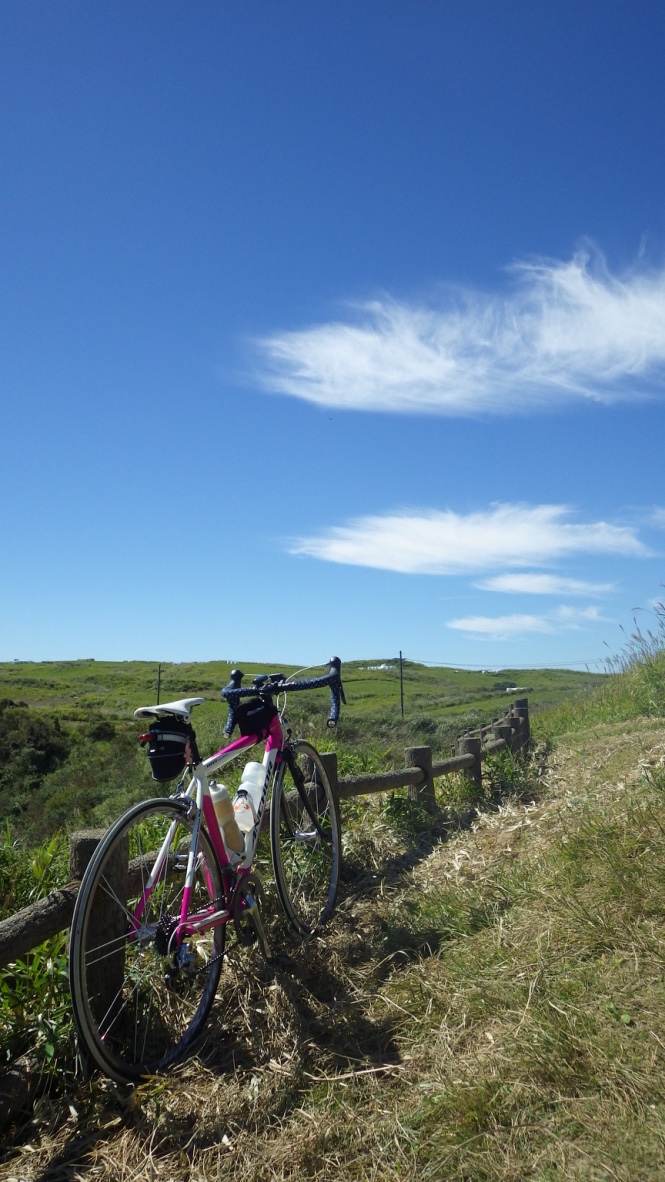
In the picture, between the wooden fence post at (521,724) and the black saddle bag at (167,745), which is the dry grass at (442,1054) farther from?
the wooden fence post at (521,724)

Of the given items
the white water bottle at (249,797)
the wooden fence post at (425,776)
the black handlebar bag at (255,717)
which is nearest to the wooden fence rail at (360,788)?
the wooden fence post at (425,776)

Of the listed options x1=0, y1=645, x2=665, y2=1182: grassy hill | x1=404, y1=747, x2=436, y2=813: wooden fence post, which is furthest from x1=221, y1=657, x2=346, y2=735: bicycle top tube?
x1=404, y1=747, x2=436, y2=813: wooden fence post

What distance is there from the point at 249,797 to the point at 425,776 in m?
2.76

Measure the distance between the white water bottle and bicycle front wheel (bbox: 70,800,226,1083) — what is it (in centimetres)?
43

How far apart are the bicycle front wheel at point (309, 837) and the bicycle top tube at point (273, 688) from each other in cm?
34

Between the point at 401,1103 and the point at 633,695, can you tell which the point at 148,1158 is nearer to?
the point at 401,1103

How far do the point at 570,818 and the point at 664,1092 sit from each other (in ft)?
9.12

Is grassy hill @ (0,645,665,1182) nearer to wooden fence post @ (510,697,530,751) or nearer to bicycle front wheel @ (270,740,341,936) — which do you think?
bicycle front wheel @ (270,740,341,936)

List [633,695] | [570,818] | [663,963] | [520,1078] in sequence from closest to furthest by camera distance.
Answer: [520,1078], [663,963], [570,818], [633,695]

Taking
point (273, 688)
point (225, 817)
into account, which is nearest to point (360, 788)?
point (273, 688)

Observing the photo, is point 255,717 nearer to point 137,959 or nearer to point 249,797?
point 249,797

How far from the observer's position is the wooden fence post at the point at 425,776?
6.36 m

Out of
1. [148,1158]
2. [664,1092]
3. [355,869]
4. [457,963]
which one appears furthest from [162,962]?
[355,869]

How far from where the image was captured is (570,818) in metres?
5.12
